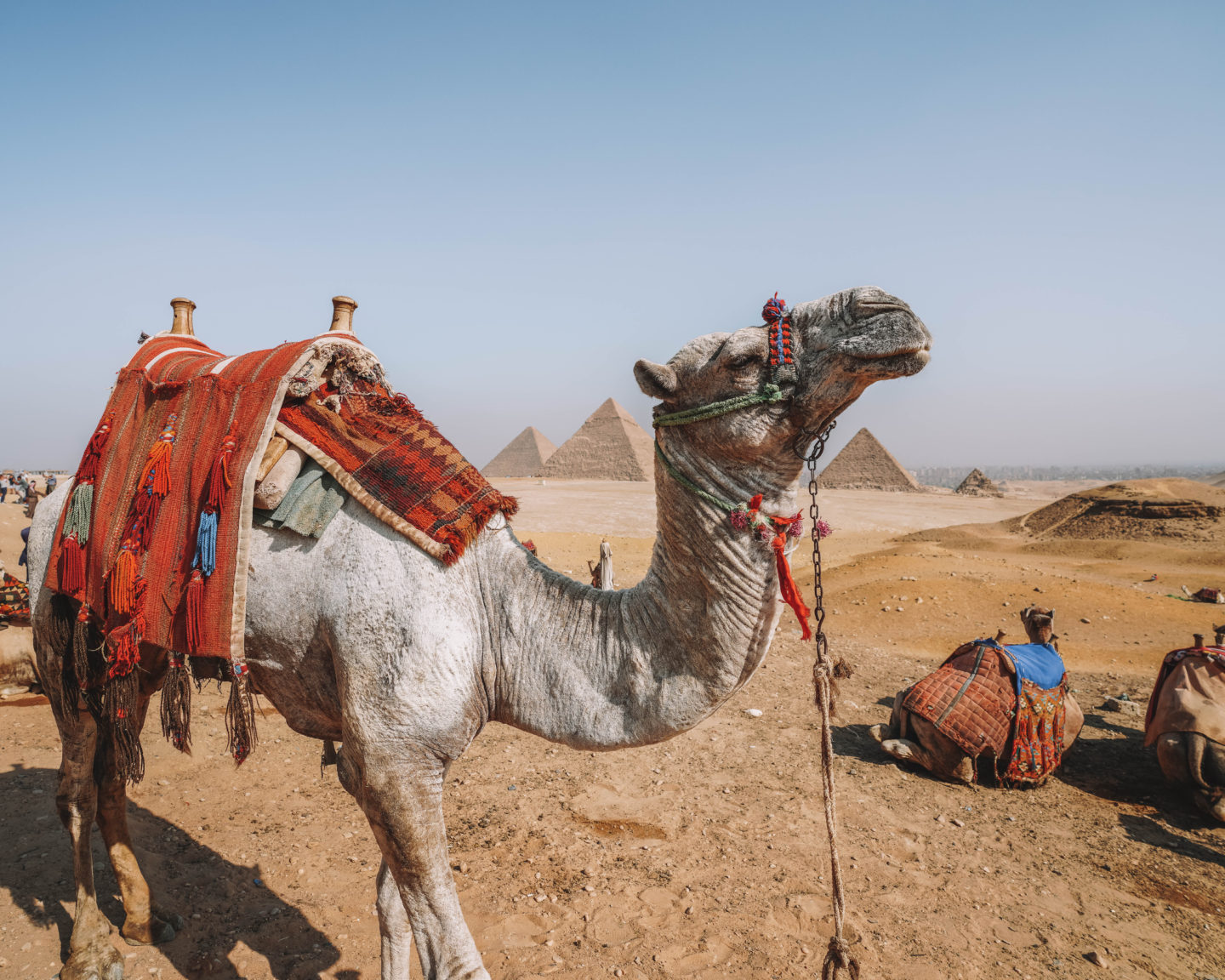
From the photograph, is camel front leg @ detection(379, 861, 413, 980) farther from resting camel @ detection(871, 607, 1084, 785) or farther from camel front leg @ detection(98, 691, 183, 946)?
resting camel @ detection(871, 607, 1084, 785)

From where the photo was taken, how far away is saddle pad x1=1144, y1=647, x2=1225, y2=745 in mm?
4824

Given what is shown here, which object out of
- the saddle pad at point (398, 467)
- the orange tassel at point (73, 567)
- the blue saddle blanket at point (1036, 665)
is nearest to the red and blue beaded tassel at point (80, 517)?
the orange tassel at point (73, 567)

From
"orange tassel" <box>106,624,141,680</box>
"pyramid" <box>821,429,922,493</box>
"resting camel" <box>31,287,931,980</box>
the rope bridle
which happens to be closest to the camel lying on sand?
the rope bridle

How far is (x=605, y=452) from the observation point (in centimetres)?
6662

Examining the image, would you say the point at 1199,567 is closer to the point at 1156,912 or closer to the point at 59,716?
the point at 1156,912

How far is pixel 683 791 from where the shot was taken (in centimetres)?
485

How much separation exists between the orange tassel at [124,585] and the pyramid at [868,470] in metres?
56.4

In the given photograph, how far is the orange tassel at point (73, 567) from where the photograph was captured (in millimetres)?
2680

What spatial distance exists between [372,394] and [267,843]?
307 cm

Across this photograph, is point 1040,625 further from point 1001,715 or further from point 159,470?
point 159,470

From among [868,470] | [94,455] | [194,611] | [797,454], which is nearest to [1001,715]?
[797,454]

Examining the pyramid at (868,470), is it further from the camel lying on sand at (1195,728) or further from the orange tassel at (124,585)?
the orange tassel at (124,585)

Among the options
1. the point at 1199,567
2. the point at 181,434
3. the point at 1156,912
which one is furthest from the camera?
the point at 1199,567

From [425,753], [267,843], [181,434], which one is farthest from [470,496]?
[267,843]
